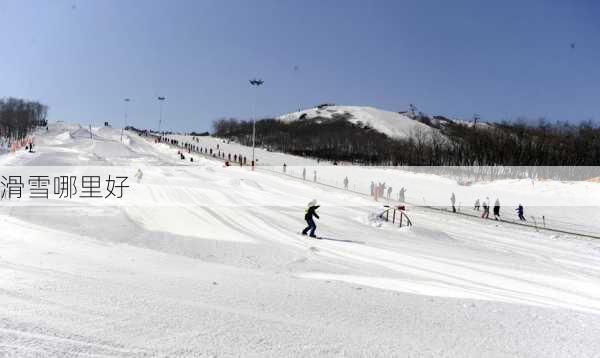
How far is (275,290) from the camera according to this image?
8.66m

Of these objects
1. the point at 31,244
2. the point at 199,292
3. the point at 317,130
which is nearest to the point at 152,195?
the point at 31,244

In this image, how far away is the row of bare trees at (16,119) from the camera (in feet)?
461

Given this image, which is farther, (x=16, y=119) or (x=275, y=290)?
(x=16, y=119)

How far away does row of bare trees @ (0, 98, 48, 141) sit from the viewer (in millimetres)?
140500

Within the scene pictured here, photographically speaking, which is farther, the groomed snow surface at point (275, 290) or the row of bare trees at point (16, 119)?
the row of bare trees at point (16, 119)

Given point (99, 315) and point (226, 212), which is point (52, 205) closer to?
point (226, 212)

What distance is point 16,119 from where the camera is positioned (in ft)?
478

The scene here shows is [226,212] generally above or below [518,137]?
below

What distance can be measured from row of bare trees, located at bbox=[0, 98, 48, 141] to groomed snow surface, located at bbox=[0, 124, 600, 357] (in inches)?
5198

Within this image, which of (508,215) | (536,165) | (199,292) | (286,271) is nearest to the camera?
(199,292)

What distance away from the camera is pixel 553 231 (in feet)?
79.9

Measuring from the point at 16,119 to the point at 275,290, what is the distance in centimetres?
16225

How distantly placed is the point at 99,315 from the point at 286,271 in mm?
5878

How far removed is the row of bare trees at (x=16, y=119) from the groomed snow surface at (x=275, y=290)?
433 ft
